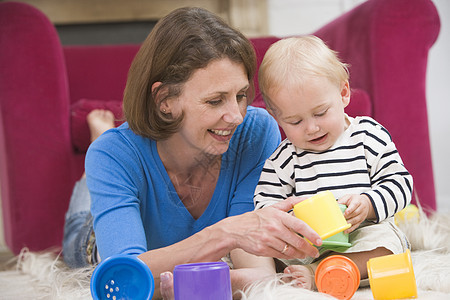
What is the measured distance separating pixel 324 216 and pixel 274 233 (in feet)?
0.27

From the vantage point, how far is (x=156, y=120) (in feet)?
3.61

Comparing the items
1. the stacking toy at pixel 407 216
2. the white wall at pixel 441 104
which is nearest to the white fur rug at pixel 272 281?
the stacking toy at pixel 407 216

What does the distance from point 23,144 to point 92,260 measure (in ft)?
1.56

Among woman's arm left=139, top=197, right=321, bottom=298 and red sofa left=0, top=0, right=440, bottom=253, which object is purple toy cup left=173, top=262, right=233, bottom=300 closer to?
woman's arm left=139, top=197, right=321, bottom=298

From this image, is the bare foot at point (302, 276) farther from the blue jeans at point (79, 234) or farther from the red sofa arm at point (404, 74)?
the red sofa arm at point (404, 74)

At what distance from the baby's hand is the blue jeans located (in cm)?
74

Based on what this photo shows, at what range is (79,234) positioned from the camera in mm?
1434

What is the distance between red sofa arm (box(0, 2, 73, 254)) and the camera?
1.63 meters

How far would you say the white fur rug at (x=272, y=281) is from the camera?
889 mm

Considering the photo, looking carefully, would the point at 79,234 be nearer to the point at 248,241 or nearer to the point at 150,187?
the point at 150,187

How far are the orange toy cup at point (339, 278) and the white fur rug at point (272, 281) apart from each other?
3cm

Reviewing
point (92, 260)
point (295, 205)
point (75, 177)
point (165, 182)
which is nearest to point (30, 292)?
point (92, 260)

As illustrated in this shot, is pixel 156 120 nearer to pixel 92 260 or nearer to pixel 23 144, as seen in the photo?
pixel 92 260

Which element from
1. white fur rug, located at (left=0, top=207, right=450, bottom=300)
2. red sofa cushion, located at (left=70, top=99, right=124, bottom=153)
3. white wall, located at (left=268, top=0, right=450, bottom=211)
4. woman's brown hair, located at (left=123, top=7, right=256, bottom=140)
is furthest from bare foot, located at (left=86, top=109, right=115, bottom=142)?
white wall, located at (left=268, top=0, right=450, bottom=211)
